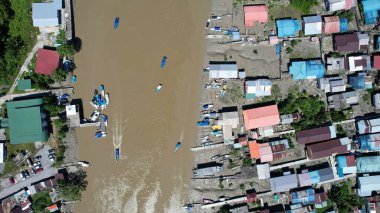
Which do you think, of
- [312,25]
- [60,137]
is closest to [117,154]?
[60,137]

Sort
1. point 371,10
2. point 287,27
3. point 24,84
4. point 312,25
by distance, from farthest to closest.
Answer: point 371,10
point 312,25
point 287,27
point 24,84

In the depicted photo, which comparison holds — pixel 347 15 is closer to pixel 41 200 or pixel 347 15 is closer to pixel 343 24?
pixel 343 24

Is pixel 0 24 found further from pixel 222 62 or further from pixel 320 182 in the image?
pixel 320 182

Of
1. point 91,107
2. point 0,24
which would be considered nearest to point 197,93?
point 91,107

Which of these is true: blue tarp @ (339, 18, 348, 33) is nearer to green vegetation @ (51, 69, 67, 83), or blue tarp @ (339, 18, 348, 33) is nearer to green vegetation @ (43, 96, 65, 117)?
green vegetation @ (51, 69, 67, 83)

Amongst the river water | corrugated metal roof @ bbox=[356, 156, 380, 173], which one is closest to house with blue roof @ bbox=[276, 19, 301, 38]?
the river water
